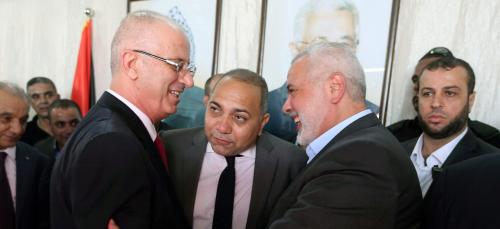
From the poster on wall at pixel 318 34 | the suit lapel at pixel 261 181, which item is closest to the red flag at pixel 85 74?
the poster on wall at pixel 318 34

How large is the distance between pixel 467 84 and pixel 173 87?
157 cm

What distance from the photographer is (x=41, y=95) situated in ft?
14.4

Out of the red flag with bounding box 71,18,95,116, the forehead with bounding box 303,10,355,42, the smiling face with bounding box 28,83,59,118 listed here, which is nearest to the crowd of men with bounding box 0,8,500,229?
the forehead with bounding box 303,10,355,42

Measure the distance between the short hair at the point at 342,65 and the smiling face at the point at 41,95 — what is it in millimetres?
3418

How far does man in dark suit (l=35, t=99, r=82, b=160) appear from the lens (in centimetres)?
357

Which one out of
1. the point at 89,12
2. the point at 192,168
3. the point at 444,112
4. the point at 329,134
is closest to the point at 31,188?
the point at 192,168

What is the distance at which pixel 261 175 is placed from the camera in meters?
2.11

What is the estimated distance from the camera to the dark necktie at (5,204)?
7.44ft

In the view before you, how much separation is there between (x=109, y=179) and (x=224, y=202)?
950 mm

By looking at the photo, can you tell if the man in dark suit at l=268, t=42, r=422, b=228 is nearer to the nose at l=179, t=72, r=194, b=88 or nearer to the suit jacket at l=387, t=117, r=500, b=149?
the nose at l=179, t=72, r=194, b=88

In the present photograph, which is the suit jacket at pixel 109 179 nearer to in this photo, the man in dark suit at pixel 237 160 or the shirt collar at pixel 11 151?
the man in dark suit at pixel 237 160

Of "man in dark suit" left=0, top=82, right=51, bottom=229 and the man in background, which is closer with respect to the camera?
"man in dark suit" left=0, top=82, right=51, bottom=229

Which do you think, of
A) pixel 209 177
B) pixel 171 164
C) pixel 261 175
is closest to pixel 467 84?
pixel 261 175

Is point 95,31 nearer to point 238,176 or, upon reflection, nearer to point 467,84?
point 238,176
